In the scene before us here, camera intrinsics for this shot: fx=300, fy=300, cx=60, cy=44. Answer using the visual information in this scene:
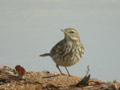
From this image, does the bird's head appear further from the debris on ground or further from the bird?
the debris on ground

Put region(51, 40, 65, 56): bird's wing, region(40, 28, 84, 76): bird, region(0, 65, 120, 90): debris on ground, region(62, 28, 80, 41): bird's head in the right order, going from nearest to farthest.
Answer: region(0, 65, 120, 90): debris on ground
region(40, 28, 84, 76): bird
region(51, 40, 65, 56): bird's wing
region(62, 28, 80, 41): bird's head

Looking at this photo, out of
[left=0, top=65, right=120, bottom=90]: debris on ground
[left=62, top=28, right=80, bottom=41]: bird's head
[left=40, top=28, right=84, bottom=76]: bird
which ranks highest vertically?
[left=62, top=28, right=80, bottom=41]: bird's head

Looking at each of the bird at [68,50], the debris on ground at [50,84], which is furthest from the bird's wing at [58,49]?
the debris on ground at [50,84]

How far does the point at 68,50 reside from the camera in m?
10.1

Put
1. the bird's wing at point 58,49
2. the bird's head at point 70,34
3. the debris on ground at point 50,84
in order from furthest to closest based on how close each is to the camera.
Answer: the bird's head at point 70,34 < the bird's wing at point 58,49 < the debris on ground at point 50,84

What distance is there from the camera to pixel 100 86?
21.0ft

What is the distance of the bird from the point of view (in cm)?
989

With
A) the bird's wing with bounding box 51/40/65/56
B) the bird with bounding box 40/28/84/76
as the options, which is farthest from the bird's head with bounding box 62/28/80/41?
the bird's wing with bounding box 51/40/65/56

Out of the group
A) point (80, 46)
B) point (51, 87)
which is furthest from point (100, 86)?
point (80, 46)

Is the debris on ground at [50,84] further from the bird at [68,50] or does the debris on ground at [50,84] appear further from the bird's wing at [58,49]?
the bird's wing at [58,49]

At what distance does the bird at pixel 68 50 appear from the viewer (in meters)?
9.89

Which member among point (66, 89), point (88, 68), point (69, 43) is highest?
point (69, 43)

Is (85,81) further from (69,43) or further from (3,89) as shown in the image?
(69,43)

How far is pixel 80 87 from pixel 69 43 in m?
3.93
